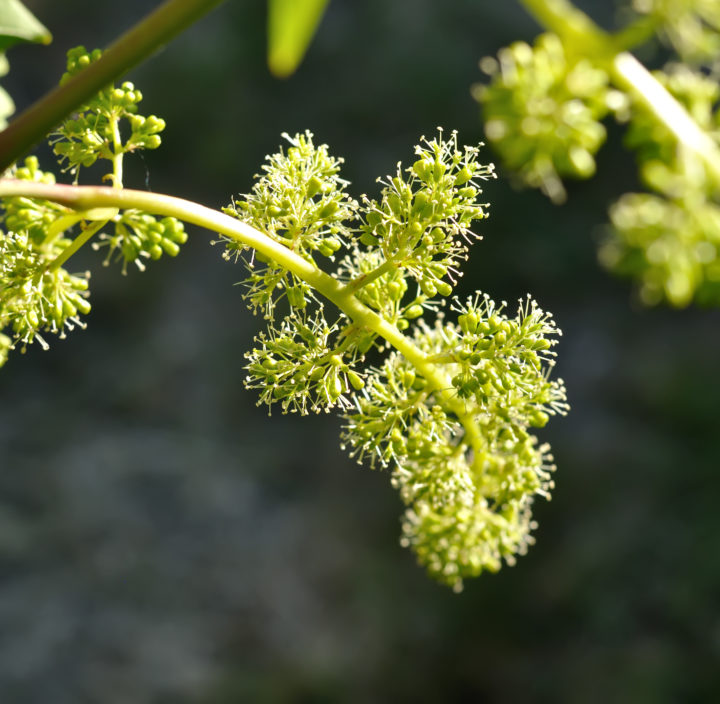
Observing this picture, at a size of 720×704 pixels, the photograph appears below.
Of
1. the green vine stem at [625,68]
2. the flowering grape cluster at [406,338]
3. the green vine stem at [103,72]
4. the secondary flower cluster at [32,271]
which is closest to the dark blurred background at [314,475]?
the green vine stem at [625,68]

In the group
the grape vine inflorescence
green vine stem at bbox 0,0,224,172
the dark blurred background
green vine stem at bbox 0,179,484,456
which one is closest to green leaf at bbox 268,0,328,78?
green vine stem at bbox 0,0,224,172

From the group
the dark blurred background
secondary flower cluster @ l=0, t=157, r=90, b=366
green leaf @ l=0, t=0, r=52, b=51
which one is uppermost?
the dark blurred background

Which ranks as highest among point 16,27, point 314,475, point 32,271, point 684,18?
point 314,475

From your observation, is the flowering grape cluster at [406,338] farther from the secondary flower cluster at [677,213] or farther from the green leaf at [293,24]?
the secondary flower cluster at [677,213]

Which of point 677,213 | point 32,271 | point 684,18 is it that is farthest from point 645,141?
point 32,271

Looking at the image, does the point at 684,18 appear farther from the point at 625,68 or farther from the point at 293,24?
the point at 293,24

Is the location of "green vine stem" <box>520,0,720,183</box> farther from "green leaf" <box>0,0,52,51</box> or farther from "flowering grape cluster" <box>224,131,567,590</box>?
"green leaf" <box>0,0,52,51</box>

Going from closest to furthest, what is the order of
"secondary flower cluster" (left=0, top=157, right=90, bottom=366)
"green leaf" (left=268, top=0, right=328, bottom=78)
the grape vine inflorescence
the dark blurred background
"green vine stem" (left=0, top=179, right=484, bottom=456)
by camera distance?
"green leaf" (left=268, top=0, right=328, bottom=78) → "green vine stem" (left=0, top=179, right=484, bottom=456) → "secondary flower cluster" (left=0, top=157, right=90, bottom=366) → the grape vine inflorescence → the dark blurred background
